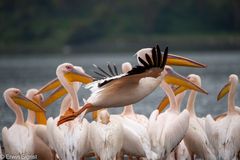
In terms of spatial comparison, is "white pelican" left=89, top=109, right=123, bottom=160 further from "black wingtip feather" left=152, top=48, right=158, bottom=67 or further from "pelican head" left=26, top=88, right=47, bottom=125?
"pelican head" left=26, top=88, right=47, bottom=125

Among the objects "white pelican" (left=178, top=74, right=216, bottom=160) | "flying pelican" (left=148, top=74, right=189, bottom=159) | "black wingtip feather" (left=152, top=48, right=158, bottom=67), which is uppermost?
"black wingtip feather" (left=152, top=48, right=158, bottom=67)

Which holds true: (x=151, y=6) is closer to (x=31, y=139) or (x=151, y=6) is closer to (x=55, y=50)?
(x=55, y=50)

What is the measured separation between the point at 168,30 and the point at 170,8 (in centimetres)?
297

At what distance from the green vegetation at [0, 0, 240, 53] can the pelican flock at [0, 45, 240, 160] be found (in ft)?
146

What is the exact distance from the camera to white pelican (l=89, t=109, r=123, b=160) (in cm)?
938

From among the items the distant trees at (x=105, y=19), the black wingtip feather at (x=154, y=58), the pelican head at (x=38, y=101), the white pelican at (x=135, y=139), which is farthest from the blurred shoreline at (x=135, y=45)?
the black wingtip feather at (x=154, y=58)

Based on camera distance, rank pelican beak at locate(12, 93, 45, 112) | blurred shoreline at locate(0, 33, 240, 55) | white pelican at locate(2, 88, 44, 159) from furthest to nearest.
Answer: blurred shoreline at locate(0, 33, 240, 55)
pelican beak at locate(12, 93, 45, 112)
white pelican at locate(2, 88, 44, 159)

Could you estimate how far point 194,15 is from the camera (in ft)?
211

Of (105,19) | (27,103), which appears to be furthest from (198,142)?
(105,19)

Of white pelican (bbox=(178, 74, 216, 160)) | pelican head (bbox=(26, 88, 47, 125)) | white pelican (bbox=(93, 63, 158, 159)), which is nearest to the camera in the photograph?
white pelican (bbox=(93, 63, 158, 159))

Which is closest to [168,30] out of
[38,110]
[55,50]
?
[55,50]

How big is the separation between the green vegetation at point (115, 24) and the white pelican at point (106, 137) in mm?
45440

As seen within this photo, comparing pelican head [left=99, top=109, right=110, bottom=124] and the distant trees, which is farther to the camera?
the distant trees

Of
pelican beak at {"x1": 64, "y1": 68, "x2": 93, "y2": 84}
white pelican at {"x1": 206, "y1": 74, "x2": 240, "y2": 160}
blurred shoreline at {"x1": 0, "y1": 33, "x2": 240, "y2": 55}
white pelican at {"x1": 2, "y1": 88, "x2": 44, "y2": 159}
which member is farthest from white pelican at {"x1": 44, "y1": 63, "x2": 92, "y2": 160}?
blurred shoreline at {"x1": 0, "y1": 33, "x2": 240, "y2": 55}
